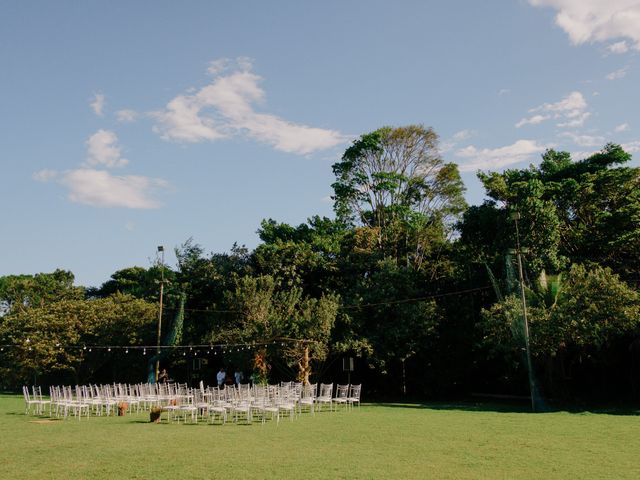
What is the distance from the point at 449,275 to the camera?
29.6 meters

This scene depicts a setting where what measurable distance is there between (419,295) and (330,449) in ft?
58.6

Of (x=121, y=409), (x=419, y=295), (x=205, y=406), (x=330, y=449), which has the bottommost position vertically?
(x=330, y=449)

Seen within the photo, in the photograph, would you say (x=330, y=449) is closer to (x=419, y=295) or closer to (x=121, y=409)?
(x=121, y=409)

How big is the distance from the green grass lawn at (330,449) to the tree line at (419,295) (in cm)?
606

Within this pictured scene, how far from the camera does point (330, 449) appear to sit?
1026cm

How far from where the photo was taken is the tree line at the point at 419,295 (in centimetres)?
2134

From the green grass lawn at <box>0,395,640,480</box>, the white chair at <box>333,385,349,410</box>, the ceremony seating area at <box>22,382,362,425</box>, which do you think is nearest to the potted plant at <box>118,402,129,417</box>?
the ceremony seating area at <box>22,382,362,425</box>

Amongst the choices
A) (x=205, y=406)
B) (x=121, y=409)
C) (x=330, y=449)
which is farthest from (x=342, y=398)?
(x=330, y=449)

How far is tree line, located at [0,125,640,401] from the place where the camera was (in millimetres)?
21344

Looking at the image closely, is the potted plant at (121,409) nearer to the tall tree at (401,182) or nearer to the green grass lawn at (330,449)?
the green grass lawn at (330,449)

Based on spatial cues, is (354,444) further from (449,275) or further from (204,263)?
(204,263)

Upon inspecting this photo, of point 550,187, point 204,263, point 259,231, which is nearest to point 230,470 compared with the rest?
point 550,187

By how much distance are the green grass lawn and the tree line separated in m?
6.06

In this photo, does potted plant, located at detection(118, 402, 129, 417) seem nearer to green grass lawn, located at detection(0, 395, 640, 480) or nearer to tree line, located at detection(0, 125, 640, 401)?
green grass lawn, located at detection(0, 395, 640, 480)
